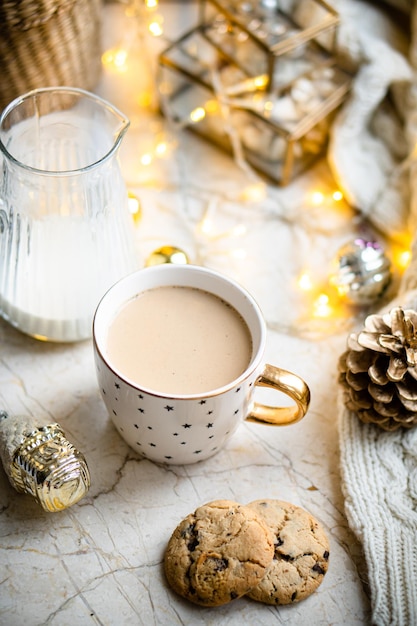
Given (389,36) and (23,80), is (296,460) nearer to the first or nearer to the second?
(23,80)

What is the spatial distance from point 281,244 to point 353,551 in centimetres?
46

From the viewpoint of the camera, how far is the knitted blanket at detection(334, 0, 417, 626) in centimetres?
72

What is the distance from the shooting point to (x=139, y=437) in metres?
0.75

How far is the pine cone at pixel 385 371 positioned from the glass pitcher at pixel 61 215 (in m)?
0.30

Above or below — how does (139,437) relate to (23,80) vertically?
below

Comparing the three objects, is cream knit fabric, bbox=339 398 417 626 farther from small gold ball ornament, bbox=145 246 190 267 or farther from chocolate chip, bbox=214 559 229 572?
small gold ball ornament, bbox=145 246 190 267

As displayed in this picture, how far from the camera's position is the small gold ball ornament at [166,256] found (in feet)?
3.04

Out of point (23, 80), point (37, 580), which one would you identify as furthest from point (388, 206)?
point (37, 580)

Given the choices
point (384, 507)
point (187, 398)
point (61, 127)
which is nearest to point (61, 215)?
point (61, 127)

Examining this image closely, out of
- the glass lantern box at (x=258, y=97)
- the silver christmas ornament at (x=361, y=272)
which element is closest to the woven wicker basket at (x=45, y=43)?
the glass lantern box at (x=258, y=97)

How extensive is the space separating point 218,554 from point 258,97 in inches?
26.9

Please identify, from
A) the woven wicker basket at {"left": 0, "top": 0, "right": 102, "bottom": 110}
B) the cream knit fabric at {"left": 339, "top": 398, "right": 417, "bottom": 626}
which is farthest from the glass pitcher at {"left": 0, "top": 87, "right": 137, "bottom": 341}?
the cream knit fabric at {"left": 339, "top": 398, "right": 417, "bottom": 626}

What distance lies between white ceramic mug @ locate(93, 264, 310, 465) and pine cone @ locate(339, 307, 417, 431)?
0.28ft

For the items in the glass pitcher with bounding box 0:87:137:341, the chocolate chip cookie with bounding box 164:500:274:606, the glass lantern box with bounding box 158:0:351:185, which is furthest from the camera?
the glass lantern box with bounding box 158:0:351:185
